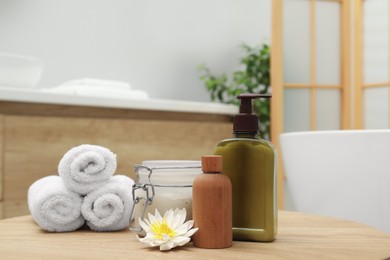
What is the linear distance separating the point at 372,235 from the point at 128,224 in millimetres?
419

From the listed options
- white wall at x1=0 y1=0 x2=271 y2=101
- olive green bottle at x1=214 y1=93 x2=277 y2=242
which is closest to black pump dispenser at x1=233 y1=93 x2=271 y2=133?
olive green bottle at x1=214 y1=93 x2=277 y2=242

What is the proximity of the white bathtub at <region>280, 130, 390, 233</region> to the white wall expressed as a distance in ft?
3.93

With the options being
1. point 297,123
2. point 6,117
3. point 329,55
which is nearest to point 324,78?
point 329,55

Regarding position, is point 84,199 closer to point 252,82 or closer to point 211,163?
point 211,163

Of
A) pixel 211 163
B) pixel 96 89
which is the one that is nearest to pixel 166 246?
pixel 211 163

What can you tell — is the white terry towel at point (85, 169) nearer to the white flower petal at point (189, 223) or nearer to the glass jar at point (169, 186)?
the glass jar at point (169, 186)

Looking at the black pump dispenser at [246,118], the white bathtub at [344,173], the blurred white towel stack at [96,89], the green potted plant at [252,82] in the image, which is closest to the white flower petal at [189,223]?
the black pump dispenser at [246,118]

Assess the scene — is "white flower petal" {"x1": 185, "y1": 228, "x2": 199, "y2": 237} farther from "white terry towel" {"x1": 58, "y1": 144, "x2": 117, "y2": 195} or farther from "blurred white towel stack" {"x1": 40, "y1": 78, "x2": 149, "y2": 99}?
"blurred white towel stack" {"x1": 40, "y1": 78, "x2": 149, "y2": 99}

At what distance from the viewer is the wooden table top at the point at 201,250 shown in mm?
642

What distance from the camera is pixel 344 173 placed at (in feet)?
5.12

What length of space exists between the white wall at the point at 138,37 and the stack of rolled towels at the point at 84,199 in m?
1.56

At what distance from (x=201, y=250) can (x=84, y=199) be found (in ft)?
0.88

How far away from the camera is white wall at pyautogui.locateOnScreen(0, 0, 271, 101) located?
229 centimetres

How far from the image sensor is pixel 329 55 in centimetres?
278
